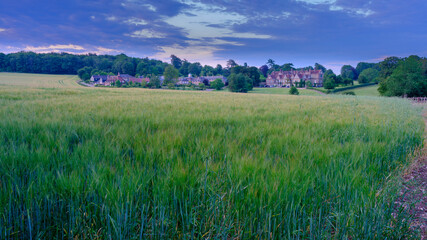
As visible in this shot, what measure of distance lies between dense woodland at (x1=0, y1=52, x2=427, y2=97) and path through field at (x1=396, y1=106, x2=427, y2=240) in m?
55.2

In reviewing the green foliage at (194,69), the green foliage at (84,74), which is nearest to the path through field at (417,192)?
the green foliage at (84,74)

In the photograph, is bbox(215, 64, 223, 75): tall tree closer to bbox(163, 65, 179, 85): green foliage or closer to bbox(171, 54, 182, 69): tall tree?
bbox(171, 54, 182, 69): tall tree

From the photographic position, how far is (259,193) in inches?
59.7

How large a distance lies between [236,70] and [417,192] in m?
91.0

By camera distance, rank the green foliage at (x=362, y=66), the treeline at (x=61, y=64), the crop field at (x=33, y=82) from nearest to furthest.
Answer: the crop field at (x=33, y=82) < the treeline at (x=61, y=64) < the green foliage at (x=362, y=66)

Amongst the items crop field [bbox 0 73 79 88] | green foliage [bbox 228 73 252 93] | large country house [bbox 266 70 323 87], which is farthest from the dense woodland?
crop field [bbox 0 73 79 88]

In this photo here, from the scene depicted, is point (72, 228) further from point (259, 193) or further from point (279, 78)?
→ point (279, 78)

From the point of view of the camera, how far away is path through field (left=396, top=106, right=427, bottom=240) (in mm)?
1651

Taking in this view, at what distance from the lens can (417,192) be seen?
6.90ft

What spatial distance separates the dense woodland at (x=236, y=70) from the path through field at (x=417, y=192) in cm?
5517

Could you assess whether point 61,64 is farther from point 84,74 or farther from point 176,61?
point 176,61

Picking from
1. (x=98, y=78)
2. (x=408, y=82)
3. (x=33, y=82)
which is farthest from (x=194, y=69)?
(x=408, y=82)

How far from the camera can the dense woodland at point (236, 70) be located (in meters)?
45.0

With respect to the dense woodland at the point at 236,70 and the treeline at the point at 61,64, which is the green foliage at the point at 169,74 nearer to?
the dense woodland at the point at 236,70
